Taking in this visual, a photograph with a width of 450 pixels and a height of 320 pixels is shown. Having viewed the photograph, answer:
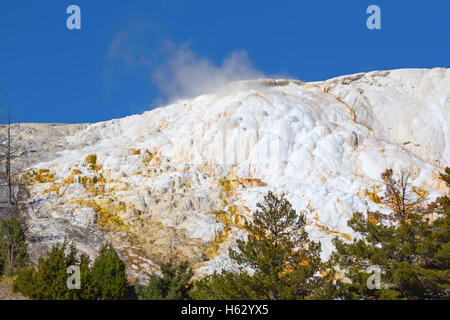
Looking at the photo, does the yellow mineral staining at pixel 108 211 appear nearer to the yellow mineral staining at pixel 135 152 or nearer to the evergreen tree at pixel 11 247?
the evergreen tree at pixel 11 247

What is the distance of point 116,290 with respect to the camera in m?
18.0

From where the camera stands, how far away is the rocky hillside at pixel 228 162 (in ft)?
84.5

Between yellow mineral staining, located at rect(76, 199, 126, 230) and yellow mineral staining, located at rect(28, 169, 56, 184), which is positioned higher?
yellow mineral staining, located at rect(28, 169, 56, 184)

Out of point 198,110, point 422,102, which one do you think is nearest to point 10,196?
point 198,110

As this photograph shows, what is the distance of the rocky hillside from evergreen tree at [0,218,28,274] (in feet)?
5.56

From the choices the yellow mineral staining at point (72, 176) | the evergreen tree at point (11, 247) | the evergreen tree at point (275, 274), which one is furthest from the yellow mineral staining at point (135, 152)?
the evergreen tree at point (275, 274)

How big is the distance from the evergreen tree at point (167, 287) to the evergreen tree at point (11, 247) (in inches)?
289

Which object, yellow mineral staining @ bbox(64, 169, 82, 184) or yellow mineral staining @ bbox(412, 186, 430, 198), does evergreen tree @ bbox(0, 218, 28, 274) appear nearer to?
yellow mineral staining @ bbox(64, 169, 82, 184)

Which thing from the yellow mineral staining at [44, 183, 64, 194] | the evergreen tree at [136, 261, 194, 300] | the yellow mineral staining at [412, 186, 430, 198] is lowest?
the evergreen tree at [136, 261, 194, 300]

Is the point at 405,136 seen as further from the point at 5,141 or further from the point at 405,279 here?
the point at 5,141

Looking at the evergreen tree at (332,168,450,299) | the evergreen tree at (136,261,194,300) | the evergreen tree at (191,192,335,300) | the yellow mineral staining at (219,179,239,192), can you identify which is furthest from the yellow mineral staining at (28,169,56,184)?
the evergreen tree at (332,168,450,299)

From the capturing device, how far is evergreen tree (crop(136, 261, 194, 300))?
17047 millimetres

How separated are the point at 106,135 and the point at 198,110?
9.31 m

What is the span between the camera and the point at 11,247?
860 inches
